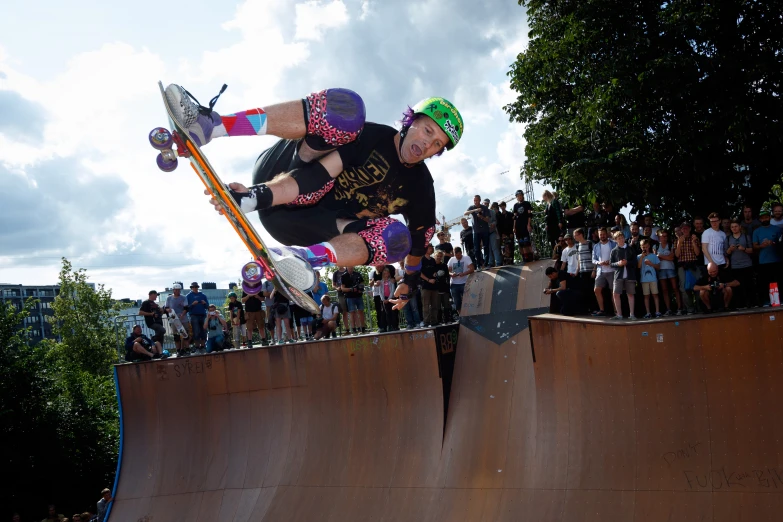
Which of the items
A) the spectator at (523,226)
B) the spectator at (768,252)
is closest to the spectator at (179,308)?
the spectator at (523,226)

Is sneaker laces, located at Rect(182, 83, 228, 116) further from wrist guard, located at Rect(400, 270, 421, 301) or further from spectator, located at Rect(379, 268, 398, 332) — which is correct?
spectator, located at Rect(379, 268, 398, 332)

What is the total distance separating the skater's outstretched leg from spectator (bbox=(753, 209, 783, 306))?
525 centimetres

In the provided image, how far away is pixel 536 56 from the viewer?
1526cm

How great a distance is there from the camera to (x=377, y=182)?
8.36 m

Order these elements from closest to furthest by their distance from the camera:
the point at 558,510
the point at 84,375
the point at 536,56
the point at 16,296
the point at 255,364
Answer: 1. the point at 558,510
2. the point at 255,364
3. the point at 536,56
4. the point at 84,375
5. the point at 16,296

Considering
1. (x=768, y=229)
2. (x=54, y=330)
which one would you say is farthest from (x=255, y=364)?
(x=54, y=330)

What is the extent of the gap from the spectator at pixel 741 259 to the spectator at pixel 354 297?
6.11m

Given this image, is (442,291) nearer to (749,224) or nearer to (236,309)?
(236,309)

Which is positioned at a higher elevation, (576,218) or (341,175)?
(341,175)

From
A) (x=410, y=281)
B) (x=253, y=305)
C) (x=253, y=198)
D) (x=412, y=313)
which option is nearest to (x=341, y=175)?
(x=253, y=198)

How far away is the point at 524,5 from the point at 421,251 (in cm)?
923

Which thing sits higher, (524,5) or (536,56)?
(524,5)

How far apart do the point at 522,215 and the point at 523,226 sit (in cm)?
19

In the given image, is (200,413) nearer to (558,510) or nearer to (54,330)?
(558,510)
